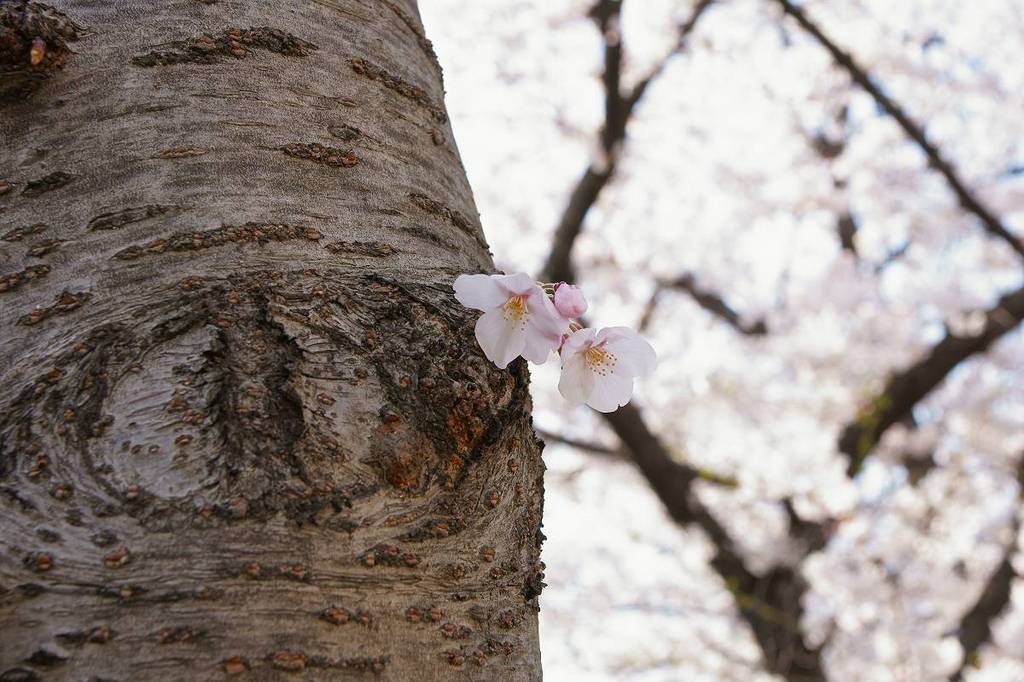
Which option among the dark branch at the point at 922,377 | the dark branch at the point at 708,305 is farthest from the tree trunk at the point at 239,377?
the dark branch at the point at 708,305

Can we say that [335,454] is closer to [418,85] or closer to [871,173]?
[418,85]

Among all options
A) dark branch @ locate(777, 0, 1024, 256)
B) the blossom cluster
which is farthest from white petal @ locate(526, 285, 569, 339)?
dark branch @ locate(777, 0, 1024, 256)

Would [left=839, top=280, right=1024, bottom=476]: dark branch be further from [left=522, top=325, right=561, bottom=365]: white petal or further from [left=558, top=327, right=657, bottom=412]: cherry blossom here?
[left=522, top=325, right=561, bottom=365]: white petal

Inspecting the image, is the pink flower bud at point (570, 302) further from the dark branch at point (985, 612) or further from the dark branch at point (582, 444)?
the dark branch at point (985, 612)

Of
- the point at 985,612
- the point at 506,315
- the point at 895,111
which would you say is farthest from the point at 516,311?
the point at 985,612

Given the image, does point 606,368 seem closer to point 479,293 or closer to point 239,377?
point 479,293

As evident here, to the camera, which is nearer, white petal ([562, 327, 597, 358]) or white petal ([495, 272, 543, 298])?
white petal ([495, 272, 543, 298])
